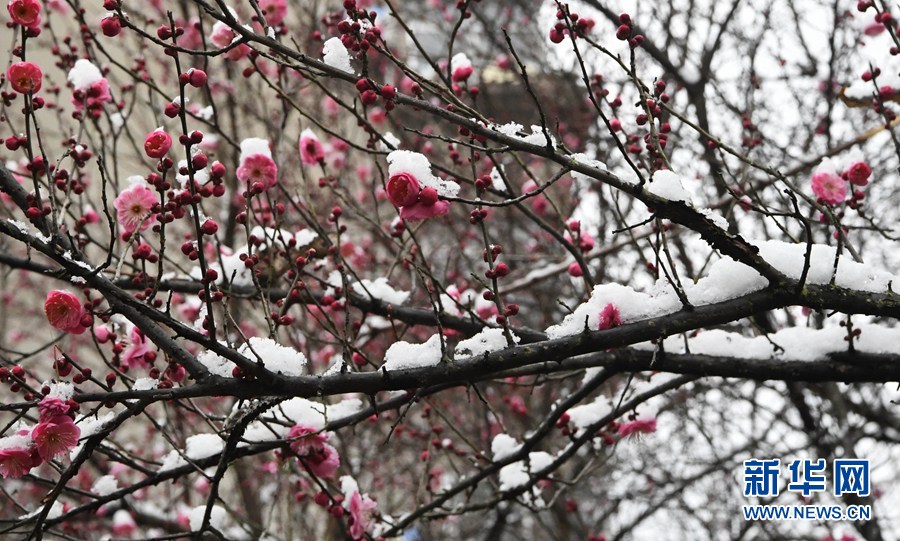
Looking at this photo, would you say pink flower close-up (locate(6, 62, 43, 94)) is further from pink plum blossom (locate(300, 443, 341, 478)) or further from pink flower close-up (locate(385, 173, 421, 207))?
pink plum blossom (locate(300, 443, 341, 478))

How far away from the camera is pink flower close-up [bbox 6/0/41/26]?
2123 mm

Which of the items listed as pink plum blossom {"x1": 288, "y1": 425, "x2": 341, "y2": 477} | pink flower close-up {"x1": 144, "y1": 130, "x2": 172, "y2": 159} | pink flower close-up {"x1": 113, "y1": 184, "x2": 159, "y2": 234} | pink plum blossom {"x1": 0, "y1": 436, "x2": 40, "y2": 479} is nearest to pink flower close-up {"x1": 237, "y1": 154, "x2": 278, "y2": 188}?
pink flower close-up {"x1": 113, "y1": 184, "x2": 159, "y2": 234}

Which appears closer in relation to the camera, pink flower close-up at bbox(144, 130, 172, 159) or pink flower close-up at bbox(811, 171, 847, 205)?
pink flower close-up at bbox(144, 130, 172, 159)

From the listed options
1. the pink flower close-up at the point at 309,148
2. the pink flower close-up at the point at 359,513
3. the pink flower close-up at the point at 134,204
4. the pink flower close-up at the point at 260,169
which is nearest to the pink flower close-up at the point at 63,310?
the pink flower close-up at the point at 134,204

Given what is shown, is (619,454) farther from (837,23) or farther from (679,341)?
(679,341)

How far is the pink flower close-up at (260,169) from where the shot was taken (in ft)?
9.11

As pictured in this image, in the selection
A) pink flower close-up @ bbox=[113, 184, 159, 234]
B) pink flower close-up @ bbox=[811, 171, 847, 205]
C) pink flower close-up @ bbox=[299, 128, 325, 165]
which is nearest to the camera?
pink flower close-up @ bbox=[113, 184, 159, 234]

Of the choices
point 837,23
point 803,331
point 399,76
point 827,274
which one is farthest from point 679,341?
point 399,76

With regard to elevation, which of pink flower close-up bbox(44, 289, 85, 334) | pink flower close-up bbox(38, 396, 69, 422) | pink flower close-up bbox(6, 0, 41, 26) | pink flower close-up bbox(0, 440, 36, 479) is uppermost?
pink flower close-up bbox(6, 0, 41, 26)

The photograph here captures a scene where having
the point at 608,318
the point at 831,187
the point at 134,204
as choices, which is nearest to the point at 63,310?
the point at 134,204

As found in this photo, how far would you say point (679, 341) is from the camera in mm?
2844

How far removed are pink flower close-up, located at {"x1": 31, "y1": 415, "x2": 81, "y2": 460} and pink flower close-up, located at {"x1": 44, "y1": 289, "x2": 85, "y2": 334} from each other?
10.7 inches

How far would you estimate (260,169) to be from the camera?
280 cm

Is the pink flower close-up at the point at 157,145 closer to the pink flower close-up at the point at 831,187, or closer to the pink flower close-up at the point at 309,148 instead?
the pink flower close-up at the point at 309,148
